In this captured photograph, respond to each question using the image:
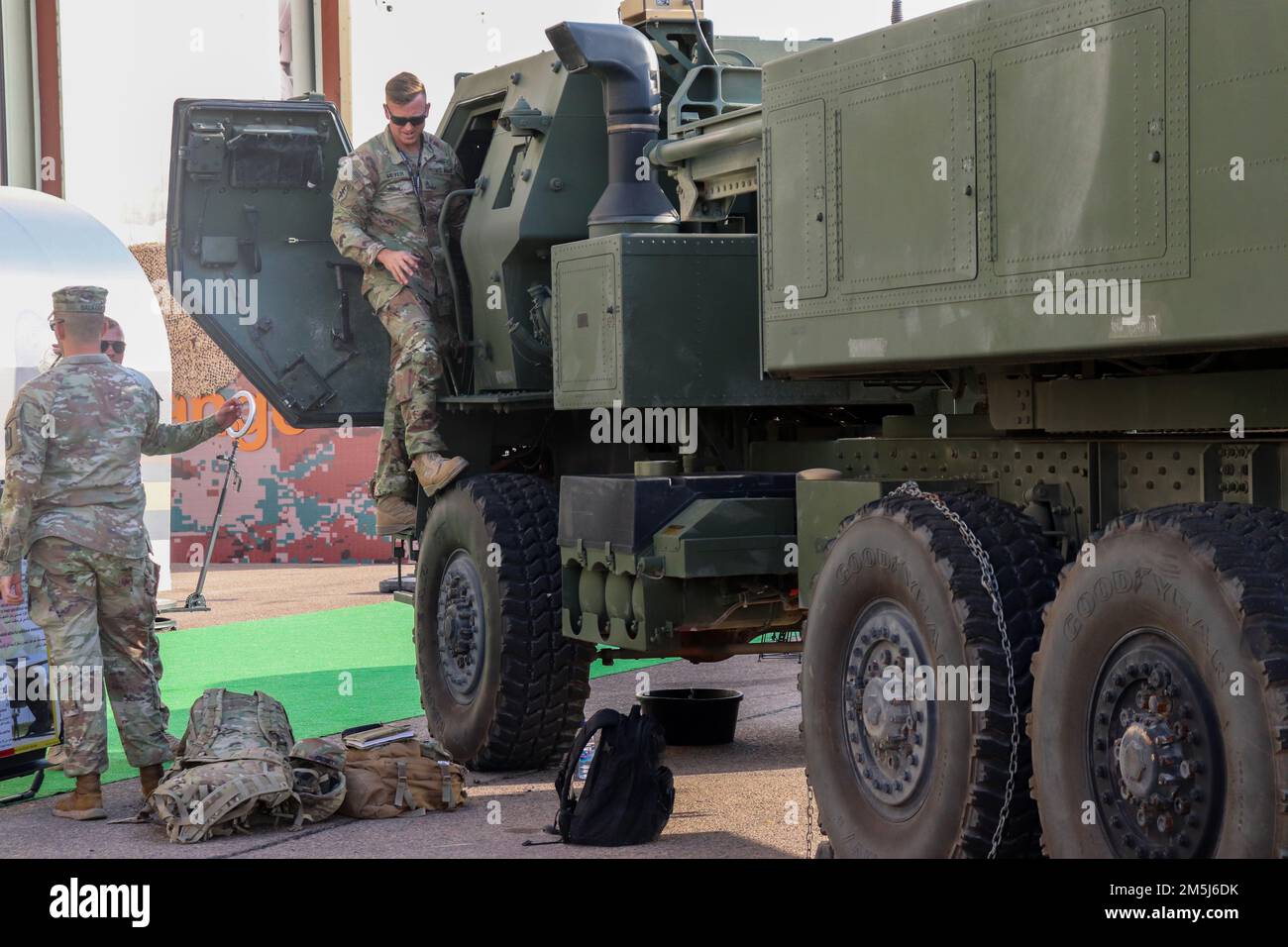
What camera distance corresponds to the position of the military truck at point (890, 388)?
4.42 m

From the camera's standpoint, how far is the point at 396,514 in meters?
9.37

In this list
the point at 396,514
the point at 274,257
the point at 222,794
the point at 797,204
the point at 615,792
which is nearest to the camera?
the point at 797,204

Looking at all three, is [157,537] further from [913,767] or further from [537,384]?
[913,767]

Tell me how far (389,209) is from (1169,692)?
5.38 meters

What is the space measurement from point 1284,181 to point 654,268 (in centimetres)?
341

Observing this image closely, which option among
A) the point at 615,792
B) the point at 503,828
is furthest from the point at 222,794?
the point at 615,792

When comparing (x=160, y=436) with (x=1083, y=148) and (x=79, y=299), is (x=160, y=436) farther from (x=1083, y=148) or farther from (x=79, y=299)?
(x=1083, y=148)

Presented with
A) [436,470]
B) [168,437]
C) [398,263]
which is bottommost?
[436,470]

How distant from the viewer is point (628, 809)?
6.84 metres

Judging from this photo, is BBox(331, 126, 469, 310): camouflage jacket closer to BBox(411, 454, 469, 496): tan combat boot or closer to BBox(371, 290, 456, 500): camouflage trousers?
BBox(371, 290, 456, 500): camouflage trousers

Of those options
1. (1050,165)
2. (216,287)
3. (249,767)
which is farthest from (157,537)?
(1050,165)

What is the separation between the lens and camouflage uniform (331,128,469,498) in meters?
8.85

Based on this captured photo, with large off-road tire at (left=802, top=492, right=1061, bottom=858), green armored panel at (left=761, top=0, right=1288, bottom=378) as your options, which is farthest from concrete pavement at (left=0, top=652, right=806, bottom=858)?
green armored panel at (left=761, top=0, right=1288, bottom=378)

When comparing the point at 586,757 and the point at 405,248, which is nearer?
the point at 586,757
